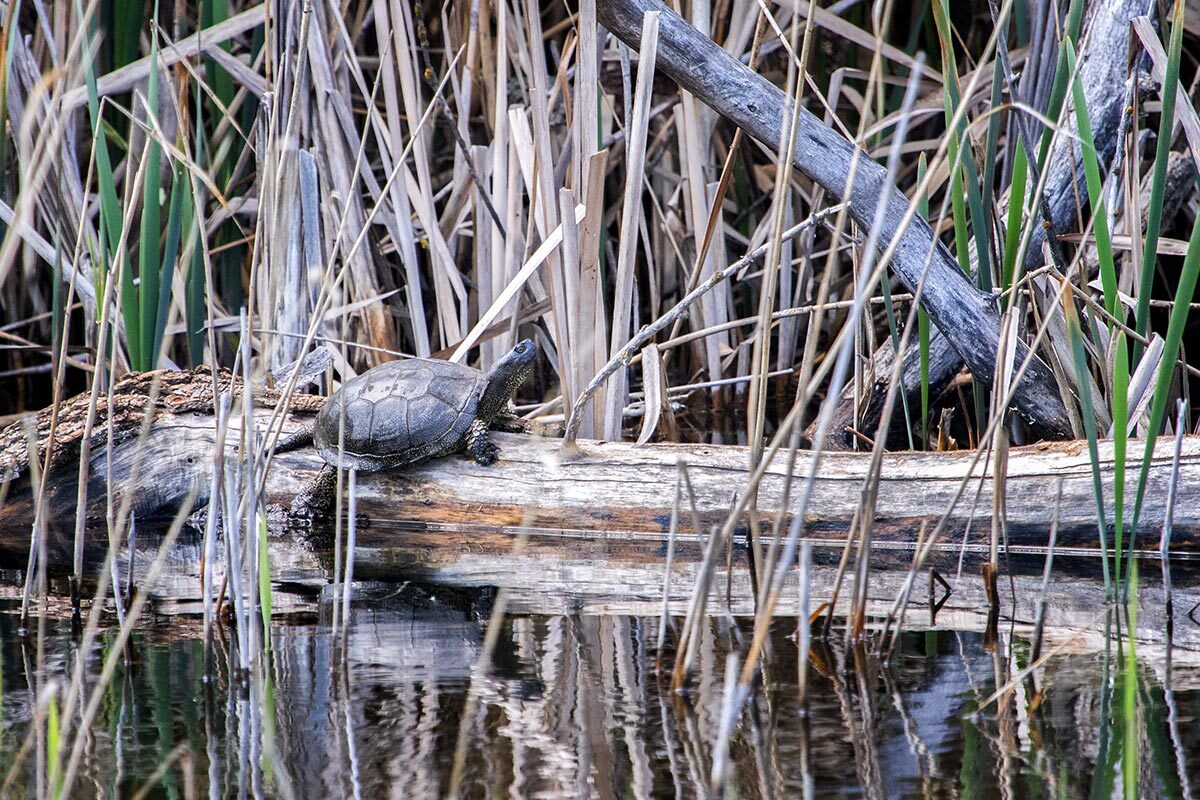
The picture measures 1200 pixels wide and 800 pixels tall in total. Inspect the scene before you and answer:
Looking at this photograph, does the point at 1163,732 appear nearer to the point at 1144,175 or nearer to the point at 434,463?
the point at 434,463

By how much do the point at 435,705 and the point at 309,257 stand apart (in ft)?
6.44

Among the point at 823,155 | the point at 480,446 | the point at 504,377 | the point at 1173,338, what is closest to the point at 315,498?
the point at 480,446

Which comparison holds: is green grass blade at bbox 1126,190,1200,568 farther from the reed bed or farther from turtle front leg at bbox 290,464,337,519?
turtle front leg at bbox 290,464,337,519

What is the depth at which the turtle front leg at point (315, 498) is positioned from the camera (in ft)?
11.9

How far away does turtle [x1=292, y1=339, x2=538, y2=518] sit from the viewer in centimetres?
345

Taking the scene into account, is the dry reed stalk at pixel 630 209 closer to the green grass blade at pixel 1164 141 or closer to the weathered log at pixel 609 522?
the weathered log at pixel 609 522


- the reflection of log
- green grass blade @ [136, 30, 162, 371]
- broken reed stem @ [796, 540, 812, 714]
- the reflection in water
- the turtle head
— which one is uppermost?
green grass blade @ [136, 30, 162, 371]

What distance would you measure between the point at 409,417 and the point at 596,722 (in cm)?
164

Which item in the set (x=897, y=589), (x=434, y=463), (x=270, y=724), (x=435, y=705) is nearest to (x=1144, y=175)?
(x=897, y=589)

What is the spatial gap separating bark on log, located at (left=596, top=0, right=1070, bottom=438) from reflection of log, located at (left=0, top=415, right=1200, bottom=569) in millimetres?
321

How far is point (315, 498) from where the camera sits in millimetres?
3664

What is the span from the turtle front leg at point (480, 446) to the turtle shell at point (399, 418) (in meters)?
0.02

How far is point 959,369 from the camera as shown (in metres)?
3.80

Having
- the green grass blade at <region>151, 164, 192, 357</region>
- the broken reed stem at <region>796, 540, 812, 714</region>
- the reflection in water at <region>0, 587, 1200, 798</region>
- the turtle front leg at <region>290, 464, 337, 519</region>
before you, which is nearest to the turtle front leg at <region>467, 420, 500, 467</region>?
the turtle front leg at <region>290, 464, 337, 519</region>
